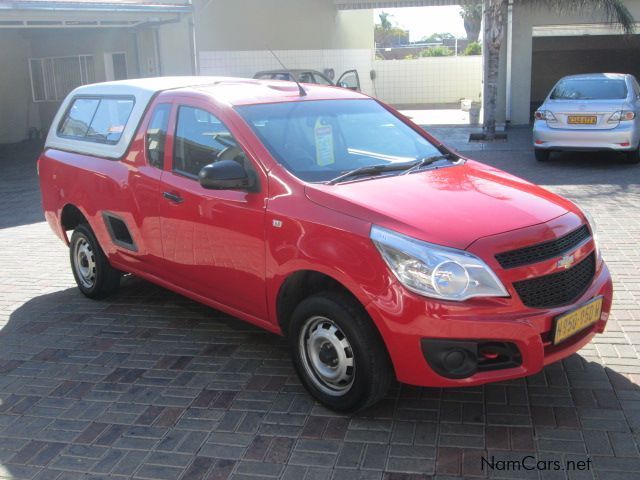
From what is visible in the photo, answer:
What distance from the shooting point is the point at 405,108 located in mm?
25109

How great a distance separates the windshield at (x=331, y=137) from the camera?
4.23 meters

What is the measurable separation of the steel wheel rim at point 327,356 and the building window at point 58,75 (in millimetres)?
15785

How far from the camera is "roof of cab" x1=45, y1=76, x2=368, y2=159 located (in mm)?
4695

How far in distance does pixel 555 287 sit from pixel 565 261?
17 cm

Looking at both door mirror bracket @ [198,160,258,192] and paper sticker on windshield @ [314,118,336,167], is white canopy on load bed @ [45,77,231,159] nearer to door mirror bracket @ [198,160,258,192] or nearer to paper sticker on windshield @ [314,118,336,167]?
paper sticker on windshield @ [314,118,336,167]

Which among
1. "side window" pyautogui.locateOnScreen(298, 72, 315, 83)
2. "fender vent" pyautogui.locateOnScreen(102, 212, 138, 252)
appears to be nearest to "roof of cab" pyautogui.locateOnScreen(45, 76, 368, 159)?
"fender vent" pyautogui.locateOnScreen(102, 212, 138, 252)

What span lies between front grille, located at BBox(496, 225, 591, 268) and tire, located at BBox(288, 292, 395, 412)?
747mm

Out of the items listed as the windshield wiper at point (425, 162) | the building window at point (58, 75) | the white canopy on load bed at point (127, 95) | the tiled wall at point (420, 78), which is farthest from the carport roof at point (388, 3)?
the windshield wiper at point (425, 162)

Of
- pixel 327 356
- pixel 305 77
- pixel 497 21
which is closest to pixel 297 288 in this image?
pixel 327 356

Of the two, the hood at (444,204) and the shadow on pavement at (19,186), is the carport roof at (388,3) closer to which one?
the shadow on pavement at (19,186)

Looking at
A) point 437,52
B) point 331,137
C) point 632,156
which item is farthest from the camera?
point 437,52

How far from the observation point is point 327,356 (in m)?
3.87

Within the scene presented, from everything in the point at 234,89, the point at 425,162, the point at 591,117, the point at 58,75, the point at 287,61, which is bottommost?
the point at 591,117

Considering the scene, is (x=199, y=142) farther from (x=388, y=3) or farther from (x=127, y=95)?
(x=388, y=3)
